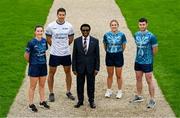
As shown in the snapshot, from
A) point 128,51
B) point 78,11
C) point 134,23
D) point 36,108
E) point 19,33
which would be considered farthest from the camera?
point 78,11

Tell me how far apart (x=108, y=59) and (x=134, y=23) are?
1055 centimetres

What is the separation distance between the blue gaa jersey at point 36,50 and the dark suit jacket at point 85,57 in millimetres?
767

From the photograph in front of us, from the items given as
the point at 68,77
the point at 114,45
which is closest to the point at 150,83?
the point at 114,45

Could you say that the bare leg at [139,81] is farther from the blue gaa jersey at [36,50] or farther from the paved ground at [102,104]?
the blue gaa jersey at [36,50]

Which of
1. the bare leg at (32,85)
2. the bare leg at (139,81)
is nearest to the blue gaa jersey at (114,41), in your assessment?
the bare leg at (139,81)

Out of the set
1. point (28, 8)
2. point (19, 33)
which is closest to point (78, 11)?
point (28, 8)

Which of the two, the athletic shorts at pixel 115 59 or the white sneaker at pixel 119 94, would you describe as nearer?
the athletic shorts at pixel 115 59

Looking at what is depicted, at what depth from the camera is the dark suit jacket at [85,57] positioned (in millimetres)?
13195

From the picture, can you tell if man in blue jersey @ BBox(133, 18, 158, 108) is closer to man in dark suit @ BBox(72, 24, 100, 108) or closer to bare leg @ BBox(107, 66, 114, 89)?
bare leg @ BBox(107, 66, 114, 89)

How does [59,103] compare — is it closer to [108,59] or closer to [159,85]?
[108,59]

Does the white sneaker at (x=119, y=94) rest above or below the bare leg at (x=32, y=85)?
below

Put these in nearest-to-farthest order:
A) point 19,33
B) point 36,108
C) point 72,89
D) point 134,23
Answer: point 36,108 < point 72,89 < point 19,33 < point 134,23

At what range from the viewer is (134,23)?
2425 centimetres

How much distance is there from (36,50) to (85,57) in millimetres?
1201
